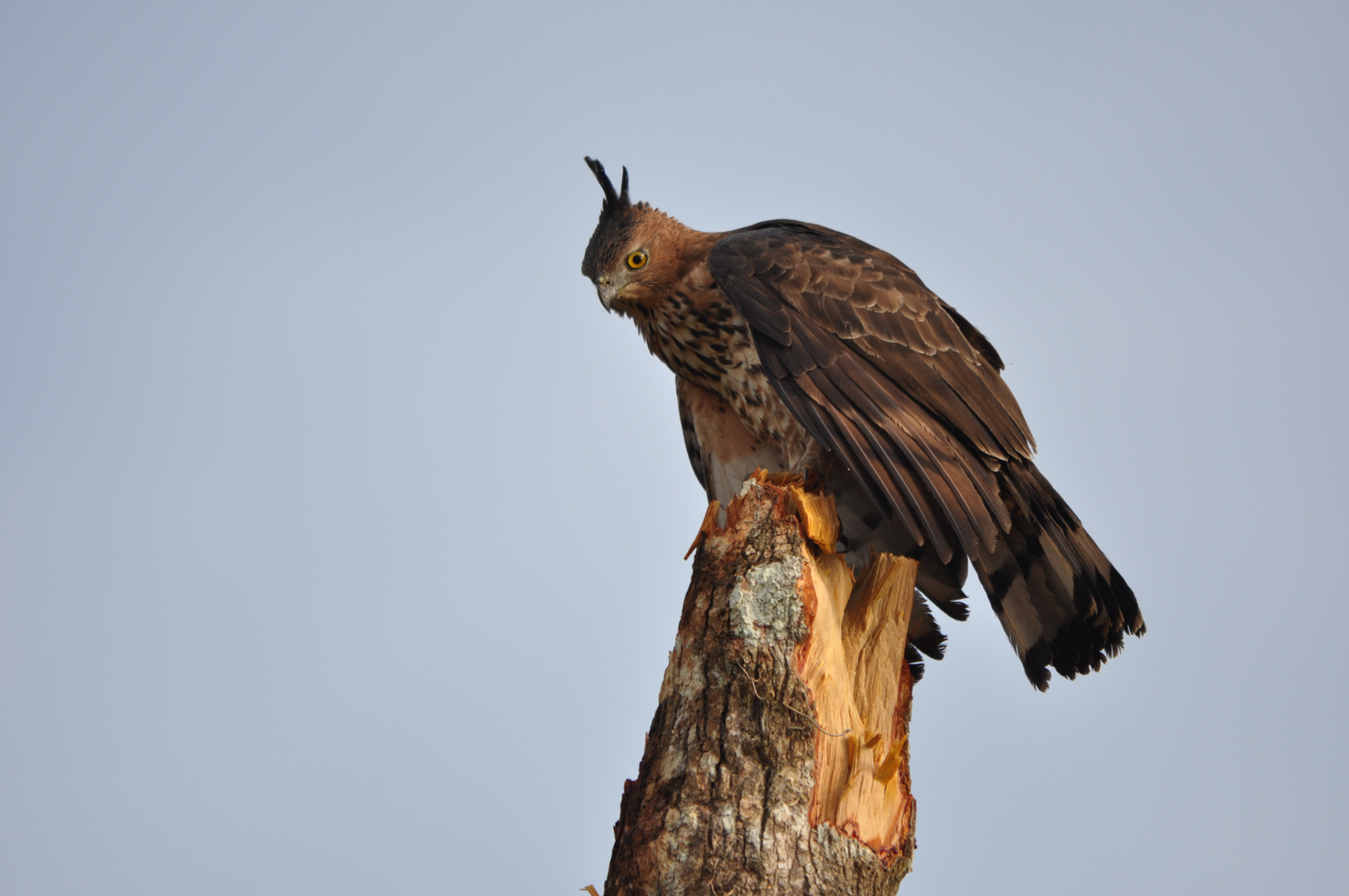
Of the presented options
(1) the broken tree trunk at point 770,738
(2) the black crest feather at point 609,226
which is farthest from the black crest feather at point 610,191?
(1) the broken tree trunk at point 770,738

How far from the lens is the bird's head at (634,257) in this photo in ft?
18.0

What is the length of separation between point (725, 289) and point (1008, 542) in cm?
177

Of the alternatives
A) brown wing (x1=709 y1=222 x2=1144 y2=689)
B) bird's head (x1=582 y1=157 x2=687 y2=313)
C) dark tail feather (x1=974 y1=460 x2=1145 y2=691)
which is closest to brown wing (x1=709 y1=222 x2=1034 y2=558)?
brown wing (x1=709 y1=222 x2=1144 y2=689)

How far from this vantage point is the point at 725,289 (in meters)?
4.87

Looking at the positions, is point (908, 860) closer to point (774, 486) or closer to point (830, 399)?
point (774, 486)

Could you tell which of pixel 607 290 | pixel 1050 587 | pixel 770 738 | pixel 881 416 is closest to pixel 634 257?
pixel 607 290

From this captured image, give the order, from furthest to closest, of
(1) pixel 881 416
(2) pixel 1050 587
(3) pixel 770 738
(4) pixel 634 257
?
(4) pixel 634 257
(2) pixel 1050 587
(1) pixel 881 416
(3) pixel 770 738

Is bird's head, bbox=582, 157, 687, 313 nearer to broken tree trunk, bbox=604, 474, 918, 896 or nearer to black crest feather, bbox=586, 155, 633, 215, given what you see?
black crest feather, bbox=586, 155, 633, 215

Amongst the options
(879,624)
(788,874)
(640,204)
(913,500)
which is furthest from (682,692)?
(640,204)

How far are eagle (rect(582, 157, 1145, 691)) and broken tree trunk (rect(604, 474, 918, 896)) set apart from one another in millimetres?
573

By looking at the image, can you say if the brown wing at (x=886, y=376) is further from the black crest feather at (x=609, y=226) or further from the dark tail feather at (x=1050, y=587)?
the black crest feather at (x=609, y=226)

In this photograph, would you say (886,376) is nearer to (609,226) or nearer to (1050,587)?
(1050,587)

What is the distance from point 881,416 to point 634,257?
1.88 metres

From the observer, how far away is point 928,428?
4.44 m
